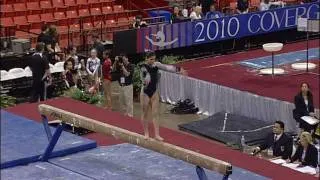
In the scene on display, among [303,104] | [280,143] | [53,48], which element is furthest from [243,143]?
[53,48]

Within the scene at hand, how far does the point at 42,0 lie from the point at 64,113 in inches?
341

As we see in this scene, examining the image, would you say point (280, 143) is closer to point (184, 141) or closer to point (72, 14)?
point (184, 141)

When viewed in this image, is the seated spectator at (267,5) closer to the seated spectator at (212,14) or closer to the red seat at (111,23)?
the seated spectator at (212,14)

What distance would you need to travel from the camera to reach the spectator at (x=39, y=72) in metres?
12.3

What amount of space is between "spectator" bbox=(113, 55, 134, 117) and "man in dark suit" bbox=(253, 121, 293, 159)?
320 centimetres

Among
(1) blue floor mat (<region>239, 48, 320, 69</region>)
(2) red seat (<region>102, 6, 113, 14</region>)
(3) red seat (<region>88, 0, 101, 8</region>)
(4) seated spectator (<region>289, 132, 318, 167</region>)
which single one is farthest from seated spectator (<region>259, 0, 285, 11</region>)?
(4) seated spectator (<region>289, 132, 318, 167</region>)

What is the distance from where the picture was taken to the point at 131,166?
8.82m

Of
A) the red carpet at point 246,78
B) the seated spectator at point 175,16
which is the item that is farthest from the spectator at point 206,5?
the red carpet at point 246,78

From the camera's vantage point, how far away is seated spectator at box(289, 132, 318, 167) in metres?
9.88

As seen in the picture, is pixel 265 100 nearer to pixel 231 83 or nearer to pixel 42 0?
pixel 231 83

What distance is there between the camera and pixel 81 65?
46.6 feet

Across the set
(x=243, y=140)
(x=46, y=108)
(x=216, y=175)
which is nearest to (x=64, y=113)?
(x=46, y=108)

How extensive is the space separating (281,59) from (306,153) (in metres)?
7.08

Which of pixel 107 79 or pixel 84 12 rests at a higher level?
pixel 84 12
